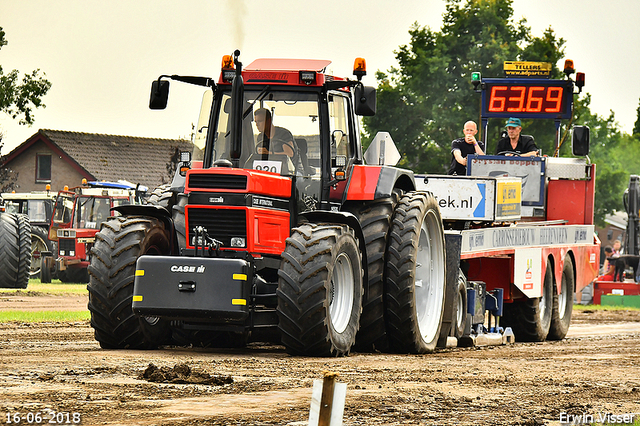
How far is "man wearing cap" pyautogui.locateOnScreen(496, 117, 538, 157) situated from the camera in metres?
16.4

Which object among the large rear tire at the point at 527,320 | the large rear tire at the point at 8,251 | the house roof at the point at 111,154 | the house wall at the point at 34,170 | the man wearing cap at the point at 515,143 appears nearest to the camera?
the large rear tire at the point at 527,320

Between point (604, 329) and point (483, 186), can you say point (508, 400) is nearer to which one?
point (483, 186)

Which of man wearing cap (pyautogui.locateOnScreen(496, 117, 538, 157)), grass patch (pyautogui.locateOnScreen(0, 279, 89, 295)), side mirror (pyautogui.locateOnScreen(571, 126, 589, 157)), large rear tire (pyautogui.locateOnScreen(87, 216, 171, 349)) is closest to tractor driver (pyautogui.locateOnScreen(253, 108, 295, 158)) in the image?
large rear tire (pyautogui.locateOnScreen(87, 216, 171, 349))

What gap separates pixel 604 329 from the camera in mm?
17188

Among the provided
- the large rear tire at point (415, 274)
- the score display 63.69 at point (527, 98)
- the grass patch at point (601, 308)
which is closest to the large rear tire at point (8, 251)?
the score display 63.69 at point (527, 98)

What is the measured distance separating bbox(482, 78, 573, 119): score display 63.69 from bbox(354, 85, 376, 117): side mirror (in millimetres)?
8215

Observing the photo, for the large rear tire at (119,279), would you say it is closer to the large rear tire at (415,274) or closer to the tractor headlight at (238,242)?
the tractor headlight at (238,242)

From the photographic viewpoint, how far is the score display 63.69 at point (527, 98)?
17.5m

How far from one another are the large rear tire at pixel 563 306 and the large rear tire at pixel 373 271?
→ 5625 millimetres

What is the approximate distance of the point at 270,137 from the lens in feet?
33.0

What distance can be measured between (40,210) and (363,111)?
2332 centimetres

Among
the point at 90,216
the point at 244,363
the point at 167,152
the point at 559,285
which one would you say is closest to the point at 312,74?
the point at 244,363

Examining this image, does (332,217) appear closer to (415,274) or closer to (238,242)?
(238,242)

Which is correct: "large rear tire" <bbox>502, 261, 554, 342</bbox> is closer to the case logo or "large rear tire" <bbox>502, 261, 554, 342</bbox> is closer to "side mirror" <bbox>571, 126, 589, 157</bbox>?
"side mirror" <bbox>571, 126, 589, 157</bbox>
